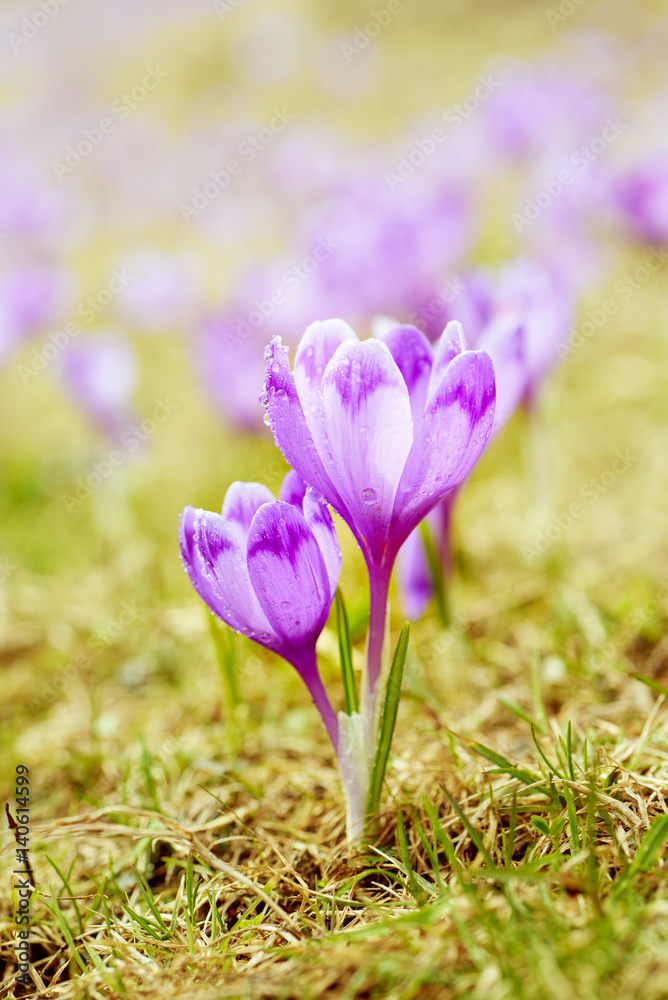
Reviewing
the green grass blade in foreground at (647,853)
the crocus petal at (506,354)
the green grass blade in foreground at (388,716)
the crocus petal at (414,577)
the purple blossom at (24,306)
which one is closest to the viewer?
the green grass blade in foreground at (647,853)

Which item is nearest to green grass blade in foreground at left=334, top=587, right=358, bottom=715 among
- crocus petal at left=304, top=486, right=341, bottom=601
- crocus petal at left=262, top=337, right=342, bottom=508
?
crocus petal at left=304, top=486, right=341, bottom=601

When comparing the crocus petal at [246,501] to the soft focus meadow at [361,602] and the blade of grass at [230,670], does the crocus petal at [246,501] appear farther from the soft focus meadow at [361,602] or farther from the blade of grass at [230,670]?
the blade of grass at [230,670]

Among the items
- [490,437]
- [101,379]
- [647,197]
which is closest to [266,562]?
[490,437]

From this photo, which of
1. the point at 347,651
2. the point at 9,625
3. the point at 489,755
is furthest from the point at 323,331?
the point at 9,625

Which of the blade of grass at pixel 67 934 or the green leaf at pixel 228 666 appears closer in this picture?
the blade of grass at pixel 67 934

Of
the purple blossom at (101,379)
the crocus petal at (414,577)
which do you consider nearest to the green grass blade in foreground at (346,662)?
the crocus petal at (414,577)

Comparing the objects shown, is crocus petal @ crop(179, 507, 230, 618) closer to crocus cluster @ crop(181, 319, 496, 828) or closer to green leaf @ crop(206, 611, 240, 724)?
crocus cluster @ crop(181, 319, 496, 828)
